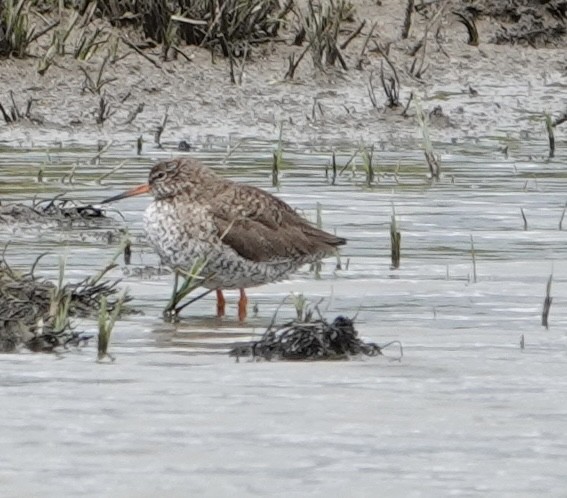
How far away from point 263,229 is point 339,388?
2149 mm

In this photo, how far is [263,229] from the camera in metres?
9.07

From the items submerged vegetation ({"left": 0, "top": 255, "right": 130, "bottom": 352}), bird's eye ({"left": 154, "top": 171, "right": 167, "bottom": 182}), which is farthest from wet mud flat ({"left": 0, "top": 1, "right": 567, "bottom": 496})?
bird's eye ({"left": 154, "top": 171, "right": 167, "bottom": 182})

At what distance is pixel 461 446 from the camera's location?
6.19 meters

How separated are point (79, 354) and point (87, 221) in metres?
3.44

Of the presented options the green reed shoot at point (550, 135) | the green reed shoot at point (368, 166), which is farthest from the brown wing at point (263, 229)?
the green reed shoot at point (550, 135)

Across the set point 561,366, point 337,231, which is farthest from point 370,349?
point 337,231

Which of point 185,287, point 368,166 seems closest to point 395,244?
point 185,287

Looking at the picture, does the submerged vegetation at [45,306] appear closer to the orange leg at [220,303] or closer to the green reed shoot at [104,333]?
the green reed shoot at [104,333]

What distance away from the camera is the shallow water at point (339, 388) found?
5.86 meters

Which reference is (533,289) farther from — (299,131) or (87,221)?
(299,131)

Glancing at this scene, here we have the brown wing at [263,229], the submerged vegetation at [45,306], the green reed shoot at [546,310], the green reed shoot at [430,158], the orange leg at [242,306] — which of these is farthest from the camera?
the green reed shoot at [430,158]

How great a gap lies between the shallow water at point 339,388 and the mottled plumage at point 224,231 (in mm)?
205

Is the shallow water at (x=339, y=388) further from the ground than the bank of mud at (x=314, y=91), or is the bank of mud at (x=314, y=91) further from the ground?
the bank of mud at (x=314, y=91)

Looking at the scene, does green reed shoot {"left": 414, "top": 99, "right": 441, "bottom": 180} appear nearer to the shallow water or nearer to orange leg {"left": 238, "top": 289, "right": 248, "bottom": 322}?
the shallow water
